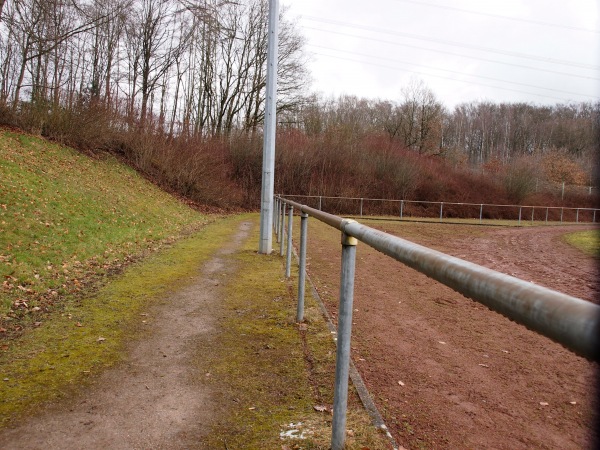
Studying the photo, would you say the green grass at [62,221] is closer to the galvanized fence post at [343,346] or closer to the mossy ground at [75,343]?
the mossy ground at [75,343]

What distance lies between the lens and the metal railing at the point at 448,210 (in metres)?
31.5

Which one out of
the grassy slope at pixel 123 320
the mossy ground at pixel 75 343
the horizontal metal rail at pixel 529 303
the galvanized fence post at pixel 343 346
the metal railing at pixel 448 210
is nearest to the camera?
the horizontal metal rail at pixel 529 303

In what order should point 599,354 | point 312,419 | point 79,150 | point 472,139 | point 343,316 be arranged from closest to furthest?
1. point 599,354
2. point 343,316
3. point 312,419
4. point 79,150
5. point 472,139

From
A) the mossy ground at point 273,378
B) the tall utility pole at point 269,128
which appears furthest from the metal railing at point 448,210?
the mossy ground at point 273,378

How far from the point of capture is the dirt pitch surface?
9.53 ft

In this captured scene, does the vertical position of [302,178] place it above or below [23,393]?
above

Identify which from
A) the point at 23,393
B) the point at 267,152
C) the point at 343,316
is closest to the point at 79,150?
the point at 267,152

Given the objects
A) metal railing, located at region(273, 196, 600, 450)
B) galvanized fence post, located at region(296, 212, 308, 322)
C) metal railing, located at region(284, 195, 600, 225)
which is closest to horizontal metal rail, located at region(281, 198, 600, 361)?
metal railing, located at region(273, 196, 600, 450)

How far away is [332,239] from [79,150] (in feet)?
43.0

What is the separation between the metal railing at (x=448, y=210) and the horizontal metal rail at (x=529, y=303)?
28.6 metres

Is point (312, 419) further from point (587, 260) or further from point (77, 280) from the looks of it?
point (587, 260)

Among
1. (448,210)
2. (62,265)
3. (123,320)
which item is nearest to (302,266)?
(123,320)

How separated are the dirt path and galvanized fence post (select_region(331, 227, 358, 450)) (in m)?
0.86

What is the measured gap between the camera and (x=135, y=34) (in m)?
30.8
